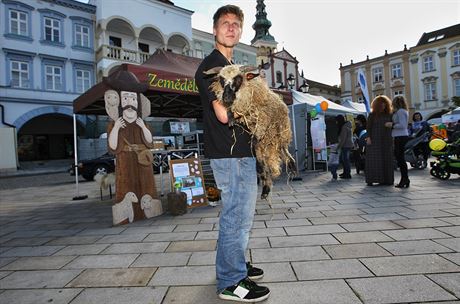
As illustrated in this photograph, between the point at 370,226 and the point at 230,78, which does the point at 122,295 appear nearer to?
the point at 230,78

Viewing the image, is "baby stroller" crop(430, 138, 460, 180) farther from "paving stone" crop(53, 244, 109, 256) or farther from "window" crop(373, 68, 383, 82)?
"window" crop(373, 68, 383, 82)

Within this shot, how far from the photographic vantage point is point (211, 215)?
15.9ft

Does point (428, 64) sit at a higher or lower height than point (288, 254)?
higher

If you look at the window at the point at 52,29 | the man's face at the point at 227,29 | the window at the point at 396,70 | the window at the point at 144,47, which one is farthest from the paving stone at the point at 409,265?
the window at the point at 396,70

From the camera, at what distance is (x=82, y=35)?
→ 22500 mm

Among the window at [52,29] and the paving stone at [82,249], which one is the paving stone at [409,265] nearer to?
the paving stone at [82,249]

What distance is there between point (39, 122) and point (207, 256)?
26.3 m

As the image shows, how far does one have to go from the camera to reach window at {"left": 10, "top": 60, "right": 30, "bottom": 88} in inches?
780

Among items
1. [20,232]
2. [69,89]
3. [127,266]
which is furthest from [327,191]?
[69,89]

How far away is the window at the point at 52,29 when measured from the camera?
2120cm

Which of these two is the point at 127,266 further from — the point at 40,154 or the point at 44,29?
the point at 40,154

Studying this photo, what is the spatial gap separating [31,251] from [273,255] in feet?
9.17

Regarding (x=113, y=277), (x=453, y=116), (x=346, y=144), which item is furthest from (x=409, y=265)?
(x=453, y=116)

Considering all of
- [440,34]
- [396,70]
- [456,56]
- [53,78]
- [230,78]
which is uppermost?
[440,34]
